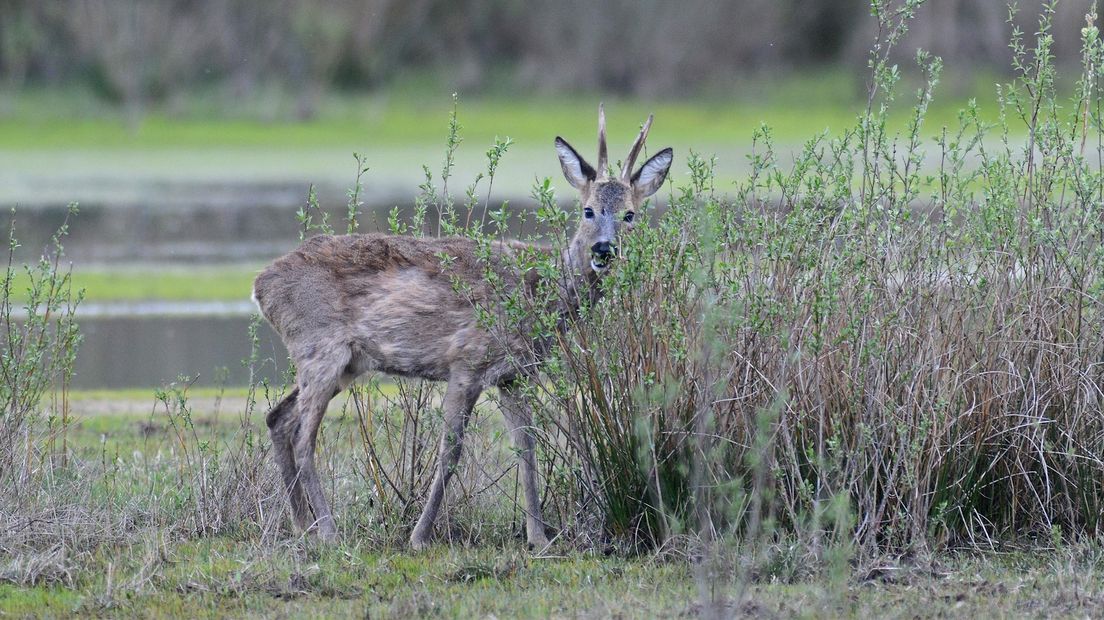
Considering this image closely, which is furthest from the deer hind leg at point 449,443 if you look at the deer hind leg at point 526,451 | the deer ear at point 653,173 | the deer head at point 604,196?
the deer ear at point 653,173

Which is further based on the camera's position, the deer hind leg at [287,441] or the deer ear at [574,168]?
the deer ear at [574,168]

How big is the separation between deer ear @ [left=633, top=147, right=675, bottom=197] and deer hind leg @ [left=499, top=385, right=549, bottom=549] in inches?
52.6

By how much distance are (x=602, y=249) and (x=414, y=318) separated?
1.02 m

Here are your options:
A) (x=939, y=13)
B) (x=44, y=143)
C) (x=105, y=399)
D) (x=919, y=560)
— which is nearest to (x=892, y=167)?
(x=919, y=560)

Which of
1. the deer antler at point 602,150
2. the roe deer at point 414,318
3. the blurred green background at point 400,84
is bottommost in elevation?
the roe deer at point 414,318

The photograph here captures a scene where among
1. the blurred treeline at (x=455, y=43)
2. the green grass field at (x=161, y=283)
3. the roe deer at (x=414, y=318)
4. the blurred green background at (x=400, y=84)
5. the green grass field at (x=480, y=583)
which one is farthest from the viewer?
the blurred treeline at (x=455, y=43)

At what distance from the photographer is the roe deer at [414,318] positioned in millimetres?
7922

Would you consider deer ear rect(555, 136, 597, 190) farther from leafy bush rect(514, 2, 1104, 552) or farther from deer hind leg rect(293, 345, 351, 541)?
deer hind leg rect(293, 345, 351, 541)

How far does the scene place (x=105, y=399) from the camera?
40.8 feet

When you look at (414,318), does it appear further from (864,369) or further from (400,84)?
(400,84)

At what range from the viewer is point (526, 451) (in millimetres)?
7785

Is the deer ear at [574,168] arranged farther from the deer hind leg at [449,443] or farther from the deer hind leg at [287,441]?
the deer hind leg at [287,441]

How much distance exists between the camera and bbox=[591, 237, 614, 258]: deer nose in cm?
801

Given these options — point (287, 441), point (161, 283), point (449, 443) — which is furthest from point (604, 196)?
point (161, 283)
